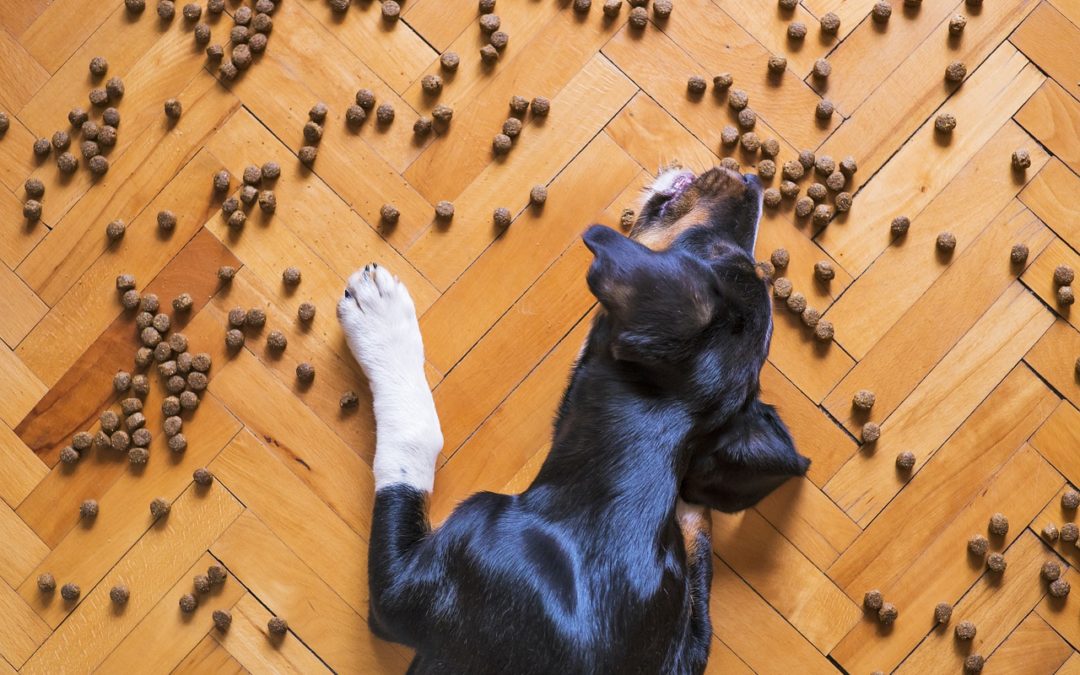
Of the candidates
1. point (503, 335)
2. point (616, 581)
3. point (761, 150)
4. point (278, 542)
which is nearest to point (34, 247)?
point (278, 542)

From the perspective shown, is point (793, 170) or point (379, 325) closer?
point (379, 325)

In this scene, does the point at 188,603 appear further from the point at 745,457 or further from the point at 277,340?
the point at 745,457

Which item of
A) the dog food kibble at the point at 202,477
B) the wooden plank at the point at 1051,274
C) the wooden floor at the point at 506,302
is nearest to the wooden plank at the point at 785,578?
the wooden floor at the point at 506,302

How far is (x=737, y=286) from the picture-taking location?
238 cm

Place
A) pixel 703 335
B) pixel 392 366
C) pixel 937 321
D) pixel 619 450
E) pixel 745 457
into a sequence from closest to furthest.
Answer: pixel 703 335
pixel 619 450
pixel 745 457
pixel 392 366
pixel 937 321

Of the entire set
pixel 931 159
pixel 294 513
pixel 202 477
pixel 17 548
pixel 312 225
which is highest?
pixel 931 159

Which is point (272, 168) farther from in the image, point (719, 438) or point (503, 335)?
point (719, 438)

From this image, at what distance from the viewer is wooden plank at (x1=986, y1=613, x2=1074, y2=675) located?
312cm

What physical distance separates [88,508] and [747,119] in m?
2.35

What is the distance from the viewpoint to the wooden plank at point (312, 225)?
10.3 feet

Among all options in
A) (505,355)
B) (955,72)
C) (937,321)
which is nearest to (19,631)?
(505,355)

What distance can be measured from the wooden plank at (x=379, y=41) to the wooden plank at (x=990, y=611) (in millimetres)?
2362

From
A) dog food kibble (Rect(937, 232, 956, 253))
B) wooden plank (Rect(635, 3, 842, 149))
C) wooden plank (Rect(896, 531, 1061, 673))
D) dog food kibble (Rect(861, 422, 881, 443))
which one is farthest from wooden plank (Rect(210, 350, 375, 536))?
dog food kibble (Rect(937, 232, 956, 253))

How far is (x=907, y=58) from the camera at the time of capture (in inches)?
128
